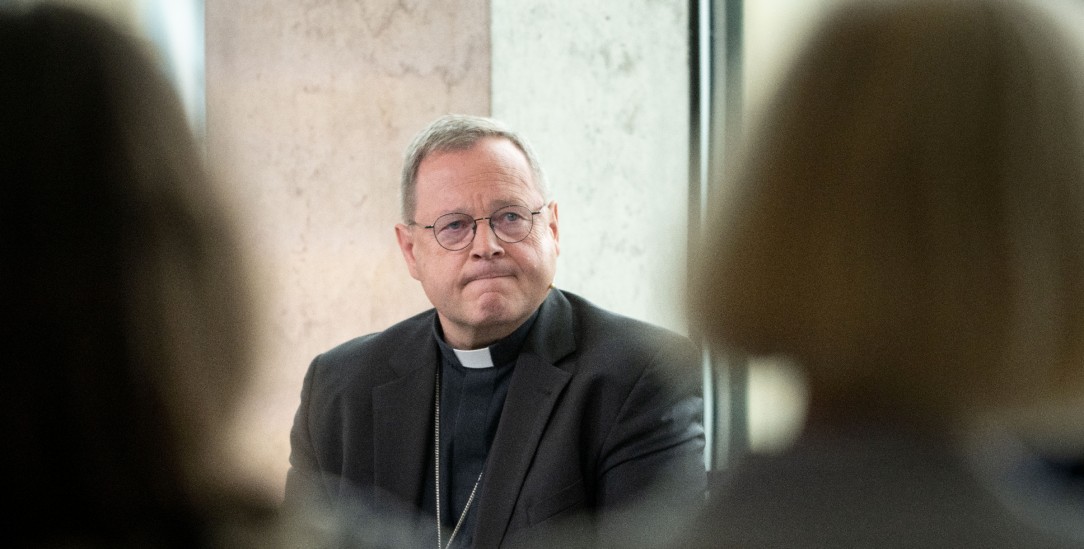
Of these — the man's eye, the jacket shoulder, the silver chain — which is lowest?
the silver chain

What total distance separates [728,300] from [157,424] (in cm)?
49

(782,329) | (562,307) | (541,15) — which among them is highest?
(541,15)

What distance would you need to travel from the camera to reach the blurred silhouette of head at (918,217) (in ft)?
2.51

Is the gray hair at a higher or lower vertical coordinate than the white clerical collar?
higher

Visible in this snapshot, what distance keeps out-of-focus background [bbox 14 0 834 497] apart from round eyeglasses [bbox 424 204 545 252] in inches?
50.4

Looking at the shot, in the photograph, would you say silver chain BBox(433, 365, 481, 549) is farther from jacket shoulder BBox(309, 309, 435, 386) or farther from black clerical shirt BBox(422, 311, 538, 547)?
jacket shoulder BBox(309, 309, 435, 386)

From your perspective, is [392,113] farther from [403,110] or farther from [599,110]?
[599,110]

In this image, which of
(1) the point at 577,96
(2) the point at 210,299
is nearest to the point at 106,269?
(2) the point at 210,299

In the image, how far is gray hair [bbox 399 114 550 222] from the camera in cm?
268

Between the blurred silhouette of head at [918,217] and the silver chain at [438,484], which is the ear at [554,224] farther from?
the blurred silhouette of head at [918,217]

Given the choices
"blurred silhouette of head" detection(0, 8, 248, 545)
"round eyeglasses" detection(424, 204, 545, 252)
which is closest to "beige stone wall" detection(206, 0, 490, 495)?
"round eyeglasses" detection(424, 204, 545, 252)

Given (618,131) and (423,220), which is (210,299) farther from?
(618,131)

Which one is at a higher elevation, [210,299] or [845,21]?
[845,21]

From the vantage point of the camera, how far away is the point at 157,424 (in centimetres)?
89
